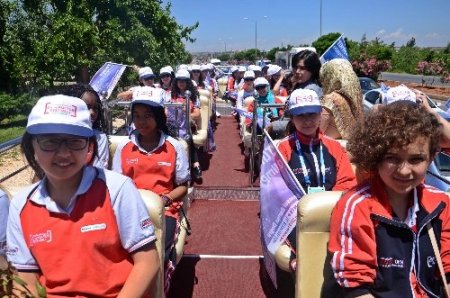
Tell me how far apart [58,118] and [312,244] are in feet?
4.76

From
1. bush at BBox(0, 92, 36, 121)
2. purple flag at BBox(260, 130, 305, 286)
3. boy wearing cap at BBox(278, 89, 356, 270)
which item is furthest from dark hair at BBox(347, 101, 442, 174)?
bush at BBox(0, 92, 36, 121)

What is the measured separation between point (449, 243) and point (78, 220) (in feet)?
5.32

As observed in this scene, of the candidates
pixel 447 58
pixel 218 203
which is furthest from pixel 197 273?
pixel 447 58

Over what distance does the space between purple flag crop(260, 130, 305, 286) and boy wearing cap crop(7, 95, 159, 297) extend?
1091 millimetres

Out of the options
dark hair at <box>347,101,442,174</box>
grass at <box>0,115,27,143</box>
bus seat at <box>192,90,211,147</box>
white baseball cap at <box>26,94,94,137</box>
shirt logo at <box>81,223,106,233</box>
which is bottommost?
grass at <box>0,115,27,143</box>

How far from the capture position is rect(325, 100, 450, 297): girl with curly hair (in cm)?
203

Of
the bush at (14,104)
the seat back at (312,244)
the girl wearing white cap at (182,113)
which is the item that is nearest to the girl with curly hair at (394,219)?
the seat back at (312,244)

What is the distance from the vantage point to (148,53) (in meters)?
12.8

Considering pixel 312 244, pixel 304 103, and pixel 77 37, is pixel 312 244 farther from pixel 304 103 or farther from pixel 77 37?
pixel 77 37

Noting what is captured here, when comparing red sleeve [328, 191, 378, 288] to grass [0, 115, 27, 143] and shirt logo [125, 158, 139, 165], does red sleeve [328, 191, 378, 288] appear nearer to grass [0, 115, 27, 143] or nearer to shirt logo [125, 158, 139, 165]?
shirt logo [125, 158, 139, 165]

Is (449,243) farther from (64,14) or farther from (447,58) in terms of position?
A: (447,58)

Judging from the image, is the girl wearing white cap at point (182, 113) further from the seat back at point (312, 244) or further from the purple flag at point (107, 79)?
the seat back at point (312, 244)

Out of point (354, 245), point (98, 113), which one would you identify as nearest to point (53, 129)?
point (354, 245)

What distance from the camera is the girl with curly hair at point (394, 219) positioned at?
2027 millimetres
